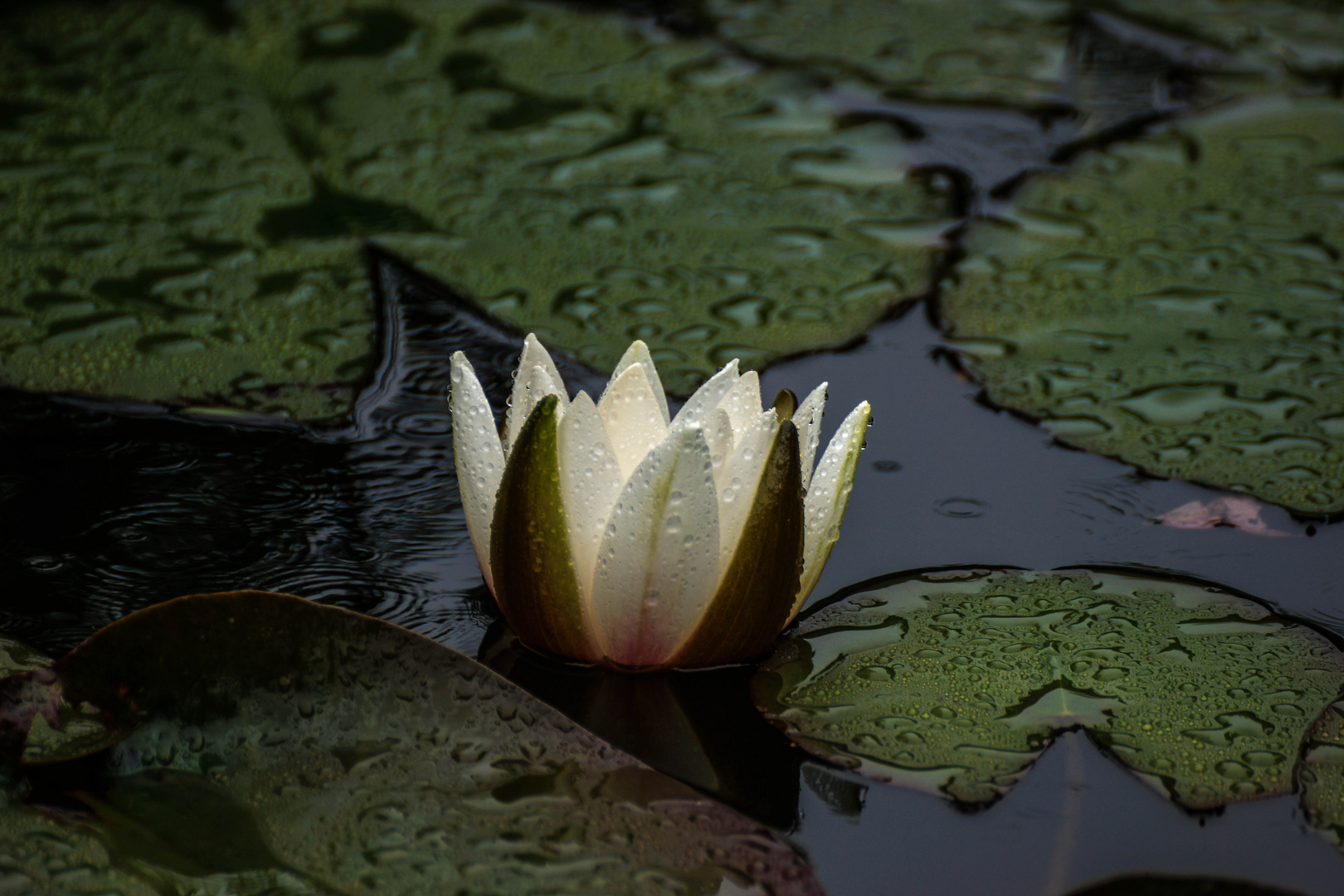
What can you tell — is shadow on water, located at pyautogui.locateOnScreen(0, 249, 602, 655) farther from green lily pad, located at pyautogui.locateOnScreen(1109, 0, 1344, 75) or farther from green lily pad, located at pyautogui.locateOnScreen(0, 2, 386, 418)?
green lily pad, located at pyautogui.locateOnScreen(1109, 0, 1344, 75)

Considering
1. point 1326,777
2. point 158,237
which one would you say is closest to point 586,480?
point 1326,777

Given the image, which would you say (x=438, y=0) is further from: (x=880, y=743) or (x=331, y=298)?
(x=880, y=743)

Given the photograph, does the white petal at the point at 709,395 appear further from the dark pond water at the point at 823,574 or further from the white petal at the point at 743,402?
the dark pond water at the point at 823,574

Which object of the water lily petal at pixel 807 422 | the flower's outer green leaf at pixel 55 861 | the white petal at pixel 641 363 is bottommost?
the flower's outer green leaf at pixel 55 861

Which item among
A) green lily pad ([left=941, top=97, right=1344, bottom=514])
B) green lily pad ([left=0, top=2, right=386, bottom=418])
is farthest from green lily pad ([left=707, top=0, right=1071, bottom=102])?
green lily pad ([left=0, top=2, right=386, bottom=418])

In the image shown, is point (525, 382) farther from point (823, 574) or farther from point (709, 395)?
point (823, 574)

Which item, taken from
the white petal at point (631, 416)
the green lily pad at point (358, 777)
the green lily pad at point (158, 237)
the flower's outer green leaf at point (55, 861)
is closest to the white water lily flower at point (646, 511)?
the white petal at point (631, 416)

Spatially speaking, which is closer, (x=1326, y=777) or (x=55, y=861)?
(x=55, y=861)
